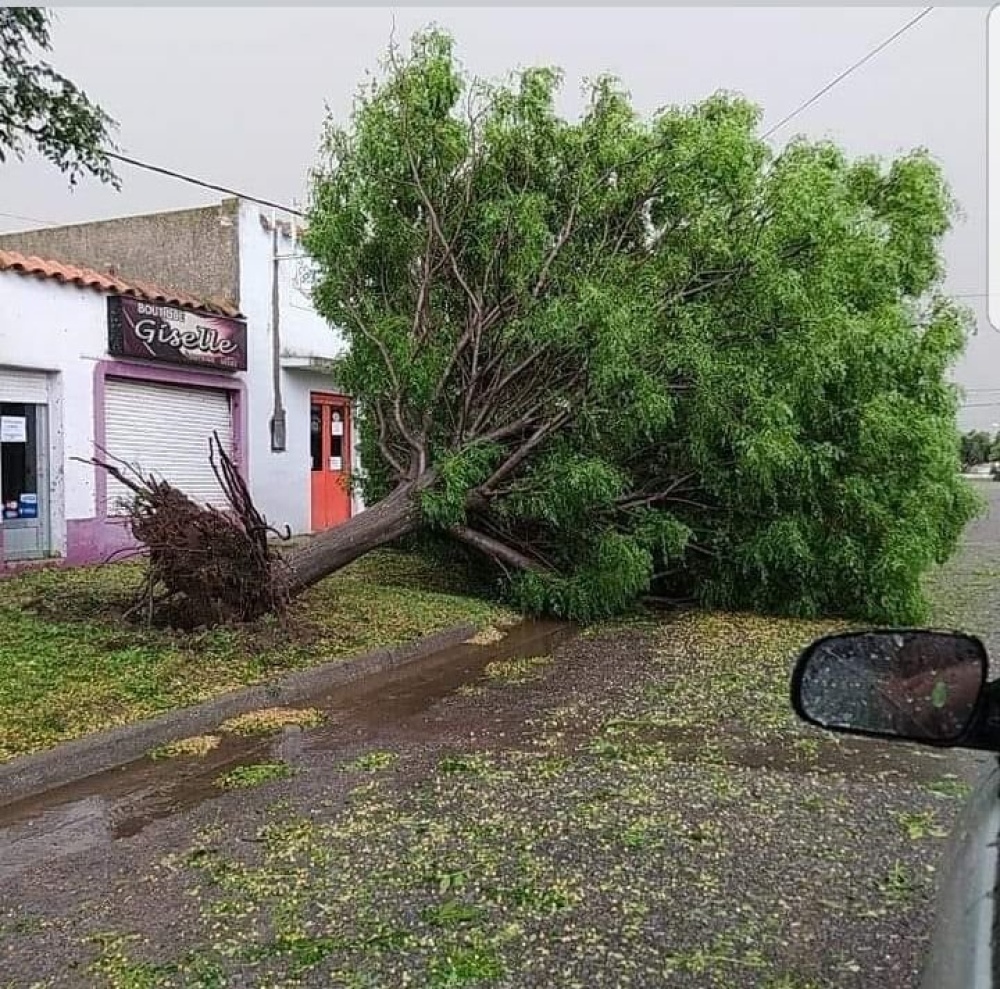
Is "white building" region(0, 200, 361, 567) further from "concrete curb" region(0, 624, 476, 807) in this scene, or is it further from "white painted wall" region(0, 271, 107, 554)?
"concrete curb" region(0, 624, 476, 807)

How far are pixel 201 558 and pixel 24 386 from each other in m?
5.08

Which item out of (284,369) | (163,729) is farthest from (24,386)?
(163,729)

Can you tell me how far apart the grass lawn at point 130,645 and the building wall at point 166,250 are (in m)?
5.07

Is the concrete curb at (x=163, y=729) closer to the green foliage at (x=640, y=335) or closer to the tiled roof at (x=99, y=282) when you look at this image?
the green foliage at (x=640, y=335)

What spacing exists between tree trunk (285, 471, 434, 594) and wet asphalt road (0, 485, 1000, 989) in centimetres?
267

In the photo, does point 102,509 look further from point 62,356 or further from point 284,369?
point 284,369

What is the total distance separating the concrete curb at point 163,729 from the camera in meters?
5.04

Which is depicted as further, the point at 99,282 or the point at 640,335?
the point at 99,282

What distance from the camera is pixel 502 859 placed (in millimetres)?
4004

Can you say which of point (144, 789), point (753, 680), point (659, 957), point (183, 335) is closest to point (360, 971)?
point (659, 957)

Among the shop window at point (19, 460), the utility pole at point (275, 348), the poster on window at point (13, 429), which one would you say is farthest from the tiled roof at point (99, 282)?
the poster on window at point (13, 429)

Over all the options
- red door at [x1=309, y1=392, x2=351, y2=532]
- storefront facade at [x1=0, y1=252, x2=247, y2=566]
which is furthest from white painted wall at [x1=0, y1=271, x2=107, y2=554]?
red door at [x1=309, y1=392, x2=351, y2=532]

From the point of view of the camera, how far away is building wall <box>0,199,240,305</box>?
1421cm

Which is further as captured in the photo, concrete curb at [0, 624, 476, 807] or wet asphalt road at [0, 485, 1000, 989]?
concrete curb at [0, 624, 476, 807]
